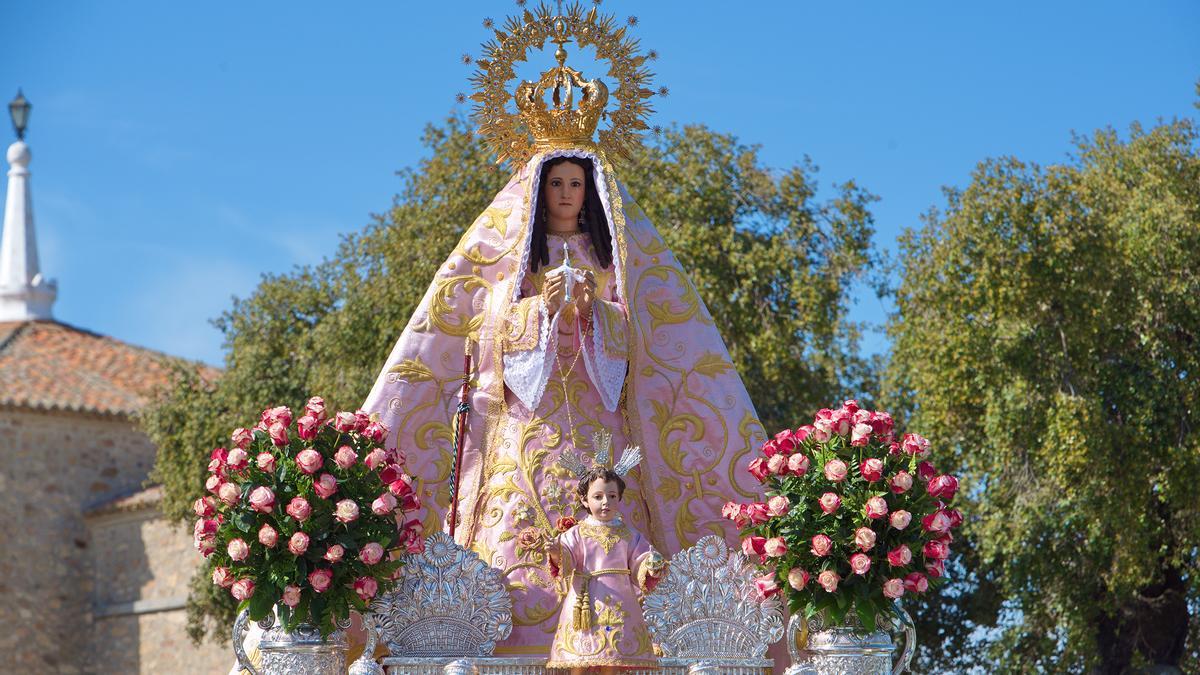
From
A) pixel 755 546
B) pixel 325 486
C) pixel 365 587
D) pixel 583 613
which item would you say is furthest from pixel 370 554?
pixel 755 546

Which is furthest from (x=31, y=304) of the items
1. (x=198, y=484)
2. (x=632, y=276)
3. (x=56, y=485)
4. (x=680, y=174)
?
(x=632, y=276)

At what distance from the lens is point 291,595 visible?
8.25 meters

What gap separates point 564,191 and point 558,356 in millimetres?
983

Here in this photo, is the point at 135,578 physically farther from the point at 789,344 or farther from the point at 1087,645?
the point at 1087,645

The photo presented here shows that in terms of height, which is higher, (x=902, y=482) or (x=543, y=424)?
(x=543, y=424)

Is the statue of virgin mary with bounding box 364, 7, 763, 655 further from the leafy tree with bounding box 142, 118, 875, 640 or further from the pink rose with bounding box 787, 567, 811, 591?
the leafy tree with bounding box 142, 118, 875, 640

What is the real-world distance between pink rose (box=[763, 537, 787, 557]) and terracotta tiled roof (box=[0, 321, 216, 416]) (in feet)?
73.9

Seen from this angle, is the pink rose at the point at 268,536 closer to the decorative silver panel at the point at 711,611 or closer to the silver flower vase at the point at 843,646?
the decorative silver panel at the point at 711,611

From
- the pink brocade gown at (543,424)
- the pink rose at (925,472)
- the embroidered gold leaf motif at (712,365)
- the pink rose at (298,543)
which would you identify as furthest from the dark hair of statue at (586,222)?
the pink rose at (298,543)

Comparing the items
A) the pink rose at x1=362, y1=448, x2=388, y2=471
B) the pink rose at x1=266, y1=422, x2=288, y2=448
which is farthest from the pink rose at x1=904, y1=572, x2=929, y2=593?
the pink rose at x1=266, y1=422, x2=288, y2=448

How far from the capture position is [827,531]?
847 centimetres

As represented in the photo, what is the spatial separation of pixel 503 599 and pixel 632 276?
2.17 m

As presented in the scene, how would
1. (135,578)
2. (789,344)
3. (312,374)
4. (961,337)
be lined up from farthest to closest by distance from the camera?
(135,578) < (312,374) < (789,344) < (961,337)

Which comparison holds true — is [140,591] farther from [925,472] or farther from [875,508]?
[875,508]
